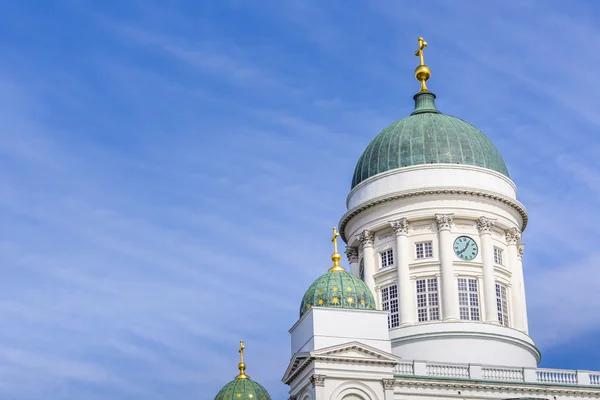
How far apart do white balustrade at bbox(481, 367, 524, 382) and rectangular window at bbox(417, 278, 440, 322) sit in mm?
5928

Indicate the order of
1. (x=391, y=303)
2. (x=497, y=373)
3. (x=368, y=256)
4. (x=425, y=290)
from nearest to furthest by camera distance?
(x=497, y=373) < (x=425, y=290) < (x=391, y=303) < (x=368, y=256)

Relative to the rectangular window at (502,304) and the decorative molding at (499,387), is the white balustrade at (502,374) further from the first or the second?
the rectangular window at (502,304)

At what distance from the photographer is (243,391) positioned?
60500mm

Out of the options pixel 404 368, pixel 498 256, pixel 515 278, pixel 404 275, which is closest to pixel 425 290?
pixel 404 275

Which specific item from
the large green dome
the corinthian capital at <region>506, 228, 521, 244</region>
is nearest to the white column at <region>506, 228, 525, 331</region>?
the corinthian capital at <region>506, 228, 521, 244</region>

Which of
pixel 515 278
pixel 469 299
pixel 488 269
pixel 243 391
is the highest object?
pixel 515 278

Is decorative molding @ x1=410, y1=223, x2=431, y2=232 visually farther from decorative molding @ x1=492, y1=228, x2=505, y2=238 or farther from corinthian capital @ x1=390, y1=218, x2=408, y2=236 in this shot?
decorative molding @ x1=492, y1=228, x2=505, y2=238

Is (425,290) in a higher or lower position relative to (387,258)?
lower

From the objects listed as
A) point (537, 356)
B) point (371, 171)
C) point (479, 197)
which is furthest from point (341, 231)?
point (537, 356)

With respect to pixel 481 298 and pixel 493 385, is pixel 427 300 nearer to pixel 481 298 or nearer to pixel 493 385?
pixel 481 298

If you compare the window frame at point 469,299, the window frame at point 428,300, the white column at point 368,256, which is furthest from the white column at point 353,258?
the window frame at point 469,299

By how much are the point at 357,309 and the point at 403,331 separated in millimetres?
7036

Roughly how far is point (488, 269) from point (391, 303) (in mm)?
5318

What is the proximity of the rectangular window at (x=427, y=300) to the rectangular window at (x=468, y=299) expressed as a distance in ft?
4.03
